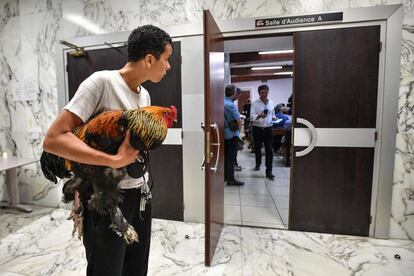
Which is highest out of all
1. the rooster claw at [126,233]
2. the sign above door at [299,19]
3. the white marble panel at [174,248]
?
the sign above door at [299,19]

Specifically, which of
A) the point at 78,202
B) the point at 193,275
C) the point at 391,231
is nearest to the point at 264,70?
the point at 391,231

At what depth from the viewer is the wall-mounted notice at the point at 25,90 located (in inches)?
117

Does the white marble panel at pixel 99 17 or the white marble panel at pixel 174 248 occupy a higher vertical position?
the white marble panel at pixel 99 17

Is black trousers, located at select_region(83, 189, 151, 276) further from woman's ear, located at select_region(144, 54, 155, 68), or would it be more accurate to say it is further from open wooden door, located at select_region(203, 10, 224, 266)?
open wooden door, located at select_region(203, 10, 224, 266)

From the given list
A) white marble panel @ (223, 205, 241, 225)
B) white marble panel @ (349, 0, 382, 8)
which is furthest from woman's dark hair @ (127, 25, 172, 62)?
white marble panel @ (223, 205, 241, 225)

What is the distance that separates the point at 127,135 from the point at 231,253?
1.66 metres

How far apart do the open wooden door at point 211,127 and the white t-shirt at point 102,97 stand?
768mm

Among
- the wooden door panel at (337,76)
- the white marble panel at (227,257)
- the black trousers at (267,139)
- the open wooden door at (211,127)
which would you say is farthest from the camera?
the black trousers at (267,139)

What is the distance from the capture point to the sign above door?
2154mm

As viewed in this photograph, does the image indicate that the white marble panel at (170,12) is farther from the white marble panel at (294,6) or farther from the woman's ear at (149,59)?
the woman's ear at (149,59)

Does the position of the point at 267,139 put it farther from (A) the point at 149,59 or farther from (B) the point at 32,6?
(B) the point at 32,6

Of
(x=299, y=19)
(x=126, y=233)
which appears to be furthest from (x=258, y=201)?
(x=126, y=233)

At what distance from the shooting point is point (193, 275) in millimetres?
1823

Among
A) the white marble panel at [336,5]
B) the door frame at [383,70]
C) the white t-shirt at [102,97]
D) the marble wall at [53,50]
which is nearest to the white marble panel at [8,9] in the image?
the marble wall at [53,50]
